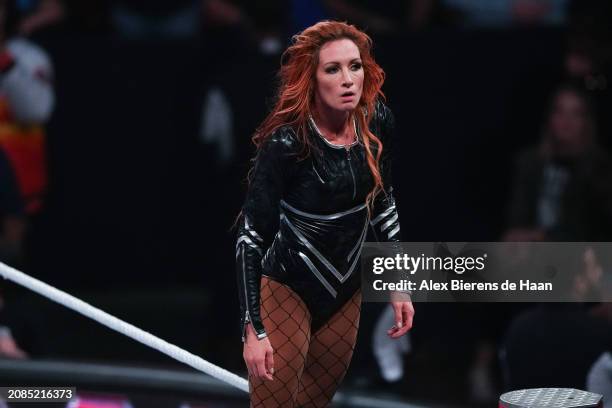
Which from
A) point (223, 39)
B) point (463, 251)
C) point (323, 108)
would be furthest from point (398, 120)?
point (323, 108)

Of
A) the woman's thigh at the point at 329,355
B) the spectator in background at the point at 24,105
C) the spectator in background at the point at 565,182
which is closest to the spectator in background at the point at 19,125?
the spectator in background at the point at 24,105

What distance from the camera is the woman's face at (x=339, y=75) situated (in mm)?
3346

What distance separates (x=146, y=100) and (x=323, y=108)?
546 cm

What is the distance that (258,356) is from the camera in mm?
3314

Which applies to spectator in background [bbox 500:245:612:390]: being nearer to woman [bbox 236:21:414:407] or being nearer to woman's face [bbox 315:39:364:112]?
woman [bbox 236:21:414:407]

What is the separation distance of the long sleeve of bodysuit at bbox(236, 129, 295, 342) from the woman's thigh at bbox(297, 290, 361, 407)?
24 centimetres

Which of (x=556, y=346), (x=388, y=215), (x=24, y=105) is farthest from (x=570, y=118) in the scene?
(x=388, y=215)

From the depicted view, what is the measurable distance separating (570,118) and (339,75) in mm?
3895

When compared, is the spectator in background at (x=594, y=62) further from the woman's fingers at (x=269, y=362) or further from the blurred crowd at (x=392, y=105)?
the woman's fingers at (x=269, y=362)

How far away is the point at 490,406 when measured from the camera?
7.27m

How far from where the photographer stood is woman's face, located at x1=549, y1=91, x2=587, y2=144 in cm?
702

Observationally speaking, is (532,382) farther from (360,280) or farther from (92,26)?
(92,26)

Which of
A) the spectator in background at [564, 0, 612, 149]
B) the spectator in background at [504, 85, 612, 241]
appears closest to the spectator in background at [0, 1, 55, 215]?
the spectator in background at [504, 85, 612, 241]

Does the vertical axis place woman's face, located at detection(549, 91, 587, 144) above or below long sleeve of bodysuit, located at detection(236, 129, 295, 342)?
above
